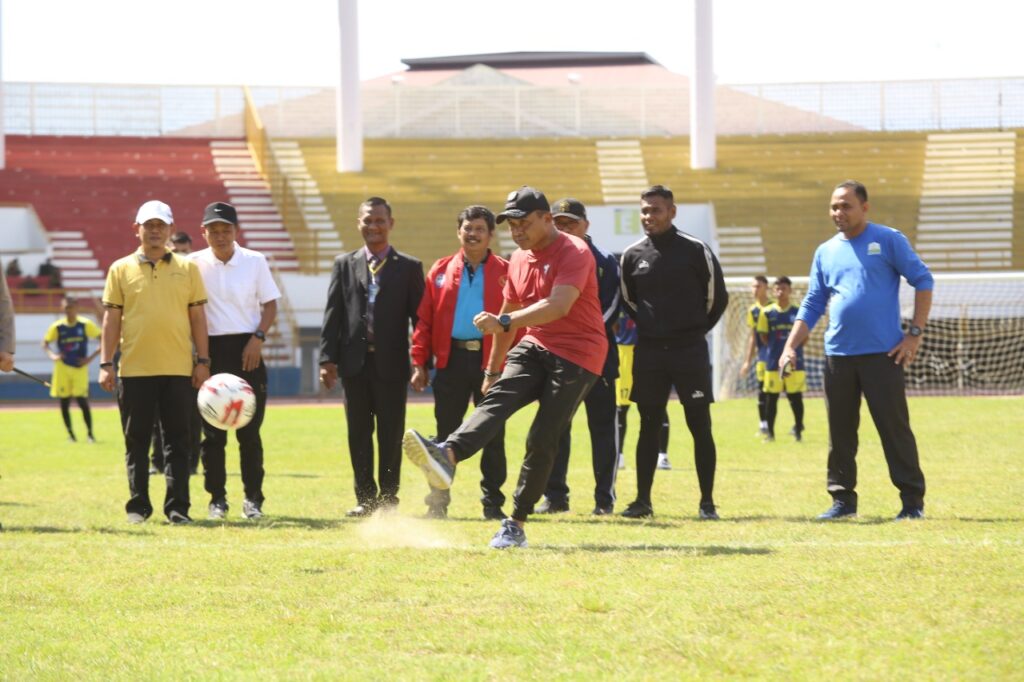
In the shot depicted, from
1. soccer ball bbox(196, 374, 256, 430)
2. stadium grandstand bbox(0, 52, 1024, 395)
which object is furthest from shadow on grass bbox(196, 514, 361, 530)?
stadium grandstand bbox(0, 52, 1024, 395)

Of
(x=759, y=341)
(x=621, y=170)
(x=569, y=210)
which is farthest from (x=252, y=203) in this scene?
(x=569, y=210)

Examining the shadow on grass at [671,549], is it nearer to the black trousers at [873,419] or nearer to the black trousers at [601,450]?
the black trousers at [873,419]

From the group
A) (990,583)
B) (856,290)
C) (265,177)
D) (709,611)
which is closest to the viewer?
(709,611)

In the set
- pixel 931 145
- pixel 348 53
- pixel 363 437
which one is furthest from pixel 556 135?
pixel 363 437

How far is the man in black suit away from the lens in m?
9.58

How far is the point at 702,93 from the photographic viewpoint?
125 ft

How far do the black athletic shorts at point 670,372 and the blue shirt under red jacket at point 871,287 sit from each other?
79 cm

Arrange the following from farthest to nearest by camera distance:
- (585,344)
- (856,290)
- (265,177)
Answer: (265,177)
(856,290)
(585,344)

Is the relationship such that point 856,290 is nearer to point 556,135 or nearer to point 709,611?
point 709,611

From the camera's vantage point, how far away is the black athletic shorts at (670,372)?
29.8ft

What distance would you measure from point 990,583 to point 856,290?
311 centimetres

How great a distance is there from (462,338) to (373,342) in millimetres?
607

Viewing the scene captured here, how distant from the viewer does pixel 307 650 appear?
5.19 meters

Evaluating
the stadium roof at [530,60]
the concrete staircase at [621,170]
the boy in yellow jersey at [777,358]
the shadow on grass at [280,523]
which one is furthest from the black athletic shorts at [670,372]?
the stadium roof at [530,60]
